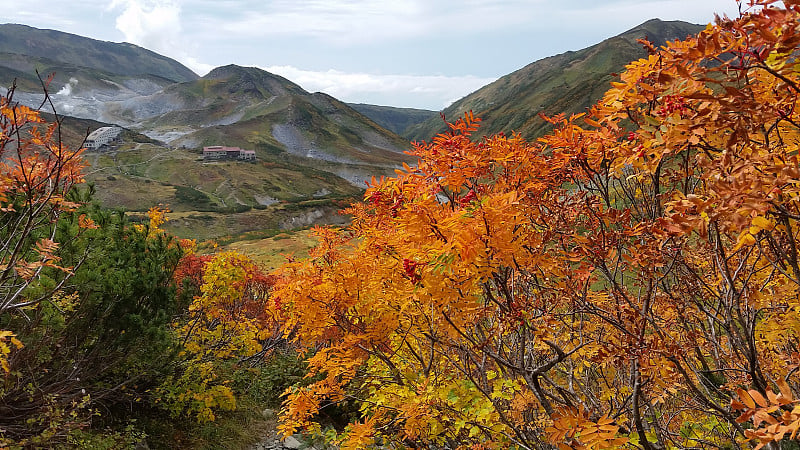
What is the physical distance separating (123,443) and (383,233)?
5488 millimetres

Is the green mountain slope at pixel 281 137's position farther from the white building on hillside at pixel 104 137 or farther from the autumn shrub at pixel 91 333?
the autumn shrub at pixel 91 333

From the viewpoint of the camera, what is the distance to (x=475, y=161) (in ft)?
12.0

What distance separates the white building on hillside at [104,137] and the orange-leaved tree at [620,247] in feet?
443

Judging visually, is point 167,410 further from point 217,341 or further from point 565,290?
point 565,290

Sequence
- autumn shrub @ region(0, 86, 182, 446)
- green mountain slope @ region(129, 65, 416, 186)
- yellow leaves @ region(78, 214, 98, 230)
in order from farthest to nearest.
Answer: green mountain slope @ region(129, 65, 416, 186)
yellow leaves @ region(78, 214, 98, 230)
autumn shrub @ region(0, 86, 182, 446)

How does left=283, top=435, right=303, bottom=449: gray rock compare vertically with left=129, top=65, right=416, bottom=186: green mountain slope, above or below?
below

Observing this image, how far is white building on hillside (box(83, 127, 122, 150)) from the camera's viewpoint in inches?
4529

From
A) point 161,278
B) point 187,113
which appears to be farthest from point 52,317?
point 187,113

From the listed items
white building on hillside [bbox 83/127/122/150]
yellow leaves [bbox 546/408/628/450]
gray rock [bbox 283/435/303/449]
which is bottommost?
gray rock [bbox 283/435/303/449]

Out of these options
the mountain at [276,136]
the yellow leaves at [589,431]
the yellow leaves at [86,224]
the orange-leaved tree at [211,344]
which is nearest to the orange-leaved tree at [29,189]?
the yellow leaves at [86,224]

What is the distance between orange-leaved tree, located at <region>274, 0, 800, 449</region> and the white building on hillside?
5317 inches

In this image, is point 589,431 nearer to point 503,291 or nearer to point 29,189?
point 503,291

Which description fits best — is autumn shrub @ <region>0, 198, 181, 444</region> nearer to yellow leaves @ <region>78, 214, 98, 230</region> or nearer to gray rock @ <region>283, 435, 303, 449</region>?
yellow leaves @ <region>78, 214, 98, 230</region>

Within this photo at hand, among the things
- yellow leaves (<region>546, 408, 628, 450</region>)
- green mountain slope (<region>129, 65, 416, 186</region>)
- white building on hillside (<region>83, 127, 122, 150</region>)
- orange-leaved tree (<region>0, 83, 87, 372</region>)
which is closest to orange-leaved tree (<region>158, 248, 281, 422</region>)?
orange-leaved tree (<region>0, 83, 87, 372</region>)
